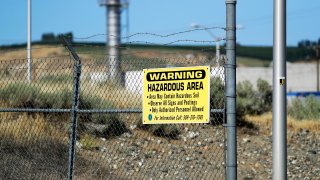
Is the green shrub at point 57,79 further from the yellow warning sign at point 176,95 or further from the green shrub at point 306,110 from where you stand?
the green shrub at point 306,110

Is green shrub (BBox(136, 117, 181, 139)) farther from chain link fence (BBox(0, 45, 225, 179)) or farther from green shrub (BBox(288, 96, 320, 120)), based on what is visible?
green shrub (BBox(288, 96, 320, 120))

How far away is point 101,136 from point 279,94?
9.46 m

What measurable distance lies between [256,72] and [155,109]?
6775cm

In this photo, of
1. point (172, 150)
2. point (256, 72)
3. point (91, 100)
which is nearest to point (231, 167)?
point (172, 150)

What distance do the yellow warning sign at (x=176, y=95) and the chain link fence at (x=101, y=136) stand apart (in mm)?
1325

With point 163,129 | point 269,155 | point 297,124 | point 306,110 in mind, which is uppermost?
point 306,110

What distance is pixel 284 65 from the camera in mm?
6887

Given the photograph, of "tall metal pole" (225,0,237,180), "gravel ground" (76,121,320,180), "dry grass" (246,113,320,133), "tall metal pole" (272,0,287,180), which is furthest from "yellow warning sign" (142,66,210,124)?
"dry grass" (246,113,320,133)

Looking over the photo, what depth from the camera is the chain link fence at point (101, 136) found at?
11828 mm

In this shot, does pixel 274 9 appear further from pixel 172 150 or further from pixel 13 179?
pixel 172 150

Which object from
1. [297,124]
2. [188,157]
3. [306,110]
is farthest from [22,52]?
[188,157]

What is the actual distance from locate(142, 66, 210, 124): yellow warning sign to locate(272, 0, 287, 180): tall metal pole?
685 mm

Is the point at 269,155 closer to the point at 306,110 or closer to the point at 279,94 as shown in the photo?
the point at 306,110

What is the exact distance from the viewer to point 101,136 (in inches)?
627
